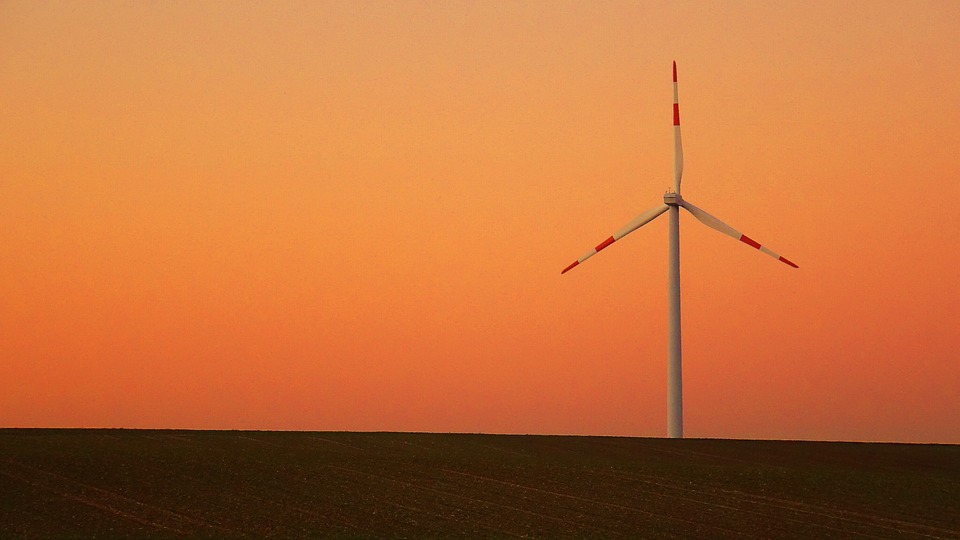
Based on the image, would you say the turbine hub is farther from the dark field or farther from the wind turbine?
the dark field

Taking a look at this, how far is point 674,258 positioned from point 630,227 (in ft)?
9.15

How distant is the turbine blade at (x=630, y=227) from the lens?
2655 inches

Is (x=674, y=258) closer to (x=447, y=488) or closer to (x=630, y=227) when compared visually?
(x=630, y=227)

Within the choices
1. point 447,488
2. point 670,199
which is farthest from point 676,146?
point 447,488

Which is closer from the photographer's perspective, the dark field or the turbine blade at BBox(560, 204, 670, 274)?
the dark field

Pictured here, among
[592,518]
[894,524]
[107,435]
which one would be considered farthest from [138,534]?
[894,524]

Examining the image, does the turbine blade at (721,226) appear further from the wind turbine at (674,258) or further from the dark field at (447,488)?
the dark field at (447,488)

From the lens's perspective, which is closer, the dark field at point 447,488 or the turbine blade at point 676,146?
the dark field at point 447,488

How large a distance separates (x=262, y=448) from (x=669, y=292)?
2240cm

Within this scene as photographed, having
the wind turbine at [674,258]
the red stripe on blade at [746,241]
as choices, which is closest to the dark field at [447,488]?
the wind turbine at [674,258]

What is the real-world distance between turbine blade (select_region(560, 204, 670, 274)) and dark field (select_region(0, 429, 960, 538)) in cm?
1078

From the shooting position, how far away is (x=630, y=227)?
67.7 metres

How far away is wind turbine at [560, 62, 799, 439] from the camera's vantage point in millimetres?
64812

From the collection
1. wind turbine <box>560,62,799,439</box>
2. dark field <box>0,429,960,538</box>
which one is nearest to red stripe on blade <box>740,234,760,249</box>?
wind turbine <box>560,62,799,439</box>
